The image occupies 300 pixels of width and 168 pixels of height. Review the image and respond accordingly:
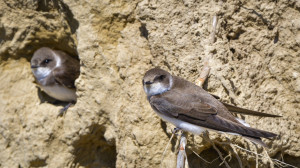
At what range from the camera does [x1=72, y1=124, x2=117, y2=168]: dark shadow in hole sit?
331 cm

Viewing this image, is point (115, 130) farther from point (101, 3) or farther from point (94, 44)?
point (101, 3)

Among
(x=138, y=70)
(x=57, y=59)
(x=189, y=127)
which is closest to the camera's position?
(x=189, y=127)

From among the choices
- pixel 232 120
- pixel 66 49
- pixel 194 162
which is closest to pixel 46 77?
pixel 66 49

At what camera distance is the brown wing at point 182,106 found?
7.91 feet

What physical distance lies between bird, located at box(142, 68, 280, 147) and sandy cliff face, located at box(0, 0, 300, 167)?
0.13 m

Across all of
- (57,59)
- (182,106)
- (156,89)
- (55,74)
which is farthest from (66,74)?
(182,106)

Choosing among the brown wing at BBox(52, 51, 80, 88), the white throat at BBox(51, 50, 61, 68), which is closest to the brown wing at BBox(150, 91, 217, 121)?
→ the brown wing at BBox(52, 51, 80, 88)

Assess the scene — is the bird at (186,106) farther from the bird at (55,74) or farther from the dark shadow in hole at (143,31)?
the bird at (55,74)

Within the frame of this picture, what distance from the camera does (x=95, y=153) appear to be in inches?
134

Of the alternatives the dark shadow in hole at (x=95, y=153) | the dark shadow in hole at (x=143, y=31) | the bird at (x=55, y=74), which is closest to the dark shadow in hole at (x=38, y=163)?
the dark shadow in hole at (x=95, y=153)

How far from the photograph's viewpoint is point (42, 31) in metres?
3.57

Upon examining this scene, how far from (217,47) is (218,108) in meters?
0.42

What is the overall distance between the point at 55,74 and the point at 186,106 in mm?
1622

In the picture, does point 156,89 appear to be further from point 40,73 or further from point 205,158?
point 40,73
